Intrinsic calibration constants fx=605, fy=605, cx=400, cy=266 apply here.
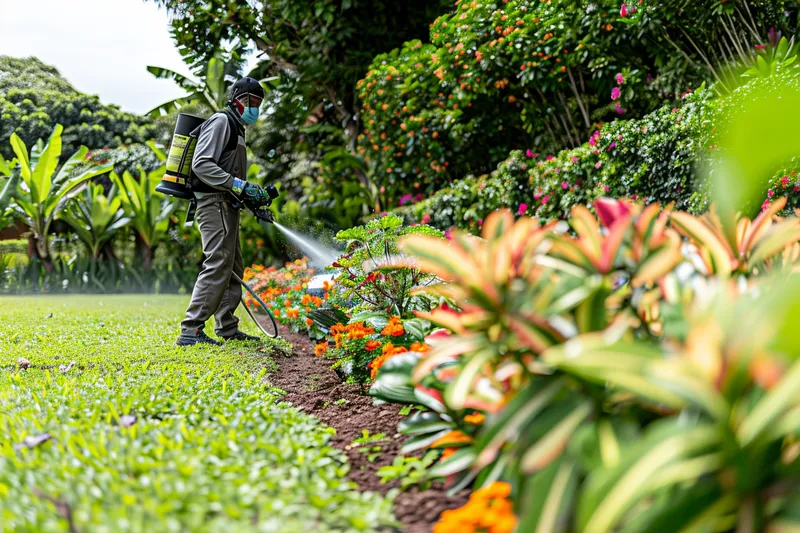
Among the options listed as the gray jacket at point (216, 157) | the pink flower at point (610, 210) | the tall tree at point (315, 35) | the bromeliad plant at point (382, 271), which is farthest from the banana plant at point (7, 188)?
the pink flower at point (610, 210)

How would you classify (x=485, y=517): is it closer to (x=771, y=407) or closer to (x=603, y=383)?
(x=603, y=383)

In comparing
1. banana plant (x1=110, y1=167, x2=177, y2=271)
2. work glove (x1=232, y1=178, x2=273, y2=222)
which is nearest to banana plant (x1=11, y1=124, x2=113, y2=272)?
banana plant (x1=110, y1=167, x2=177, y2=271)

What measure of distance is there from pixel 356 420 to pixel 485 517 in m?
1.41

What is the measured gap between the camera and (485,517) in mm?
1236

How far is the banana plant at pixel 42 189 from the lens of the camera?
10.8 m

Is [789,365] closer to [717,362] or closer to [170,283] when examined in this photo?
[717,362]

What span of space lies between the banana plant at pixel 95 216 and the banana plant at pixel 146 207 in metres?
0.23

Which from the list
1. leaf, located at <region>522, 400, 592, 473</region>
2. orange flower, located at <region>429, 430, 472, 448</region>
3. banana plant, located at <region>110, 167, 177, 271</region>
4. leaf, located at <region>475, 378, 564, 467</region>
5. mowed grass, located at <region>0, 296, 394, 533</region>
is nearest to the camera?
leaf, located at <region>522, 400, 592, 473</region>

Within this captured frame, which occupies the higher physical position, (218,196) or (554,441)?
(218,196)

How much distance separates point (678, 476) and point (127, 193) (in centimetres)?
1267

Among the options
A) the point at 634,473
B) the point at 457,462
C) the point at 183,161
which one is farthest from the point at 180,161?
the point at 634,473

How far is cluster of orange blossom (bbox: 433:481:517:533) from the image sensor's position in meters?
1.23

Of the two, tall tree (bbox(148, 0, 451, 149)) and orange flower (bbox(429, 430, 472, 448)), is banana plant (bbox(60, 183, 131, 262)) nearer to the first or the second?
tall tree (bbox(148, 0, 451, 149))

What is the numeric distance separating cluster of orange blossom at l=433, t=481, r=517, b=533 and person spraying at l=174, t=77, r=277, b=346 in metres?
3.63
